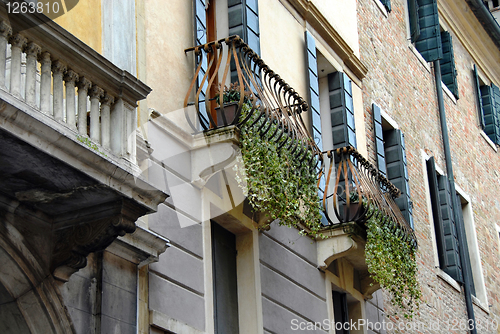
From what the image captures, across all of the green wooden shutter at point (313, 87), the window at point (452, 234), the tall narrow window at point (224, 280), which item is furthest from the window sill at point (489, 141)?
the tall narrow window at point (224, 280)

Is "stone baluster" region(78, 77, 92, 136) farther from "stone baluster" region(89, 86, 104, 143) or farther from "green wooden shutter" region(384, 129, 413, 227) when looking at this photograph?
"green wooden shutter" region(384, 129, 413, 227)

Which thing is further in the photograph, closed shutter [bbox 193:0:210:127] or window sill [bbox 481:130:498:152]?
window sill [bbox 481:130:498:152]

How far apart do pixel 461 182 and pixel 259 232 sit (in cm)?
896

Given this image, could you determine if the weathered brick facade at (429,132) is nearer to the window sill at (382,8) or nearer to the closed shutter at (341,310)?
the window sill at (382,8)

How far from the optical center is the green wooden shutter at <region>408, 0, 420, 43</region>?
17.1 meters

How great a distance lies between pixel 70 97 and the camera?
6328 mm

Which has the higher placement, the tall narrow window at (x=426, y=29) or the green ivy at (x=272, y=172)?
the tall narrow window at (x=426, y=29)

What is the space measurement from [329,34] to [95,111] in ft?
21.7

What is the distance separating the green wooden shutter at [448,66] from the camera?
18391 mm

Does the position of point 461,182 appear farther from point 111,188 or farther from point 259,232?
point 111,188

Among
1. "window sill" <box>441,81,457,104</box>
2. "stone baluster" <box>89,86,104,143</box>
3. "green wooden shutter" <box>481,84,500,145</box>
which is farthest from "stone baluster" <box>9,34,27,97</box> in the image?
"green wooden shutter" <box>481,84,500,145</box>

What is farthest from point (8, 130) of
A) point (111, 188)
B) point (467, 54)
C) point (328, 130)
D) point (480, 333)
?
point (467, 54)

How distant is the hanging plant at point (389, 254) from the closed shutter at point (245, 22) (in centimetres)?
249

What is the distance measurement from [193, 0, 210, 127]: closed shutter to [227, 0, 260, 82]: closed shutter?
0.48 metres
